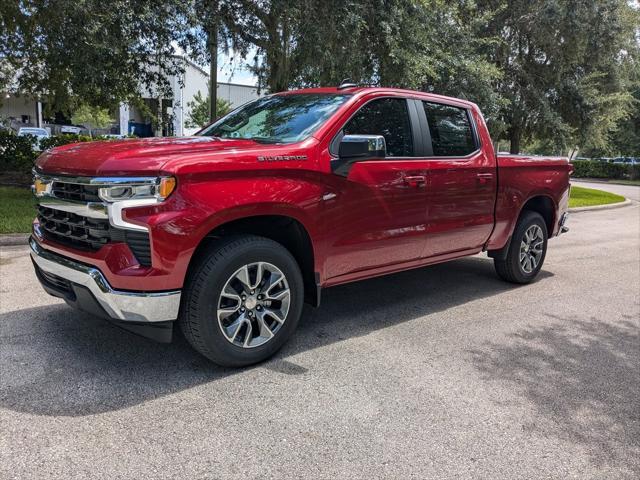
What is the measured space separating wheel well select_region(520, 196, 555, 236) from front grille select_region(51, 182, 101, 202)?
480cm

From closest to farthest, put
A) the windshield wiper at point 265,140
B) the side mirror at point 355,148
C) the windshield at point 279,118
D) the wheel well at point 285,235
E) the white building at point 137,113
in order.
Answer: the wheel well at point 285,235
the side mirror at point 355,148
the windshield wiper at point 265,140
the windshield at point 279,118
the white building at point 137,113

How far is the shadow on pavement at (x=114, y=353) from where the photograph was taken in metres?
3.23

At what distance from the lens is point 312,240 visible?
3904 mm

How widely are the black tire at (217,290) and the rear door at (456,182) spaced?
69.1 inches

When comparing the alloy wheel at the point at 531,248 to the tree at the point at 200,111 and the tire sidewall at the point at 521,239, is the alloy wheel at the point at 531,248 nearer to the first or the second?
the tire sidewall at the point at 521,239

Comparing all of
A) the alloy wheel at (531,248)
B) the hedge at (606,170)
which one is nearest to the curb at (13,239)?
the alloy wheel at (531,248)

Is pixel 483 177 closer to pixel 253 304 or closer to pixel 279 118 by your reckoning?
pixel 279 118

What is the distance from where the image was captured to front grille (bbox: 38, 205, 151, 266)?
316 cm

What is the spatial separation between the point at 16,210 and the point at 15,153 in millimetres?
5273

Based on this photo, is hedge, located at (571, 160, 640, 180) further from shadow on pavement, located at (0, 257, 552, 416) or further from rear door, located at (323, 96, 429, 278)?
rear door, located at (323, 96, 429, 278)

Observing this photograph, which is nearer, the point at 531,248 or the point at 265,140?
the point at 265,140

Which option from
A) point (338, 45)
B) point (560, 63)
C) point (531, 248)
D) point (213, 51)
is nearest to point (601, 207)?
point (560, 63)

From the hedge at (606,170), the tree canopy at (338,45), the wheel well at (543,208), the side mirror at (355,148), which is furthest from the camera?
the hedge at (606,170)

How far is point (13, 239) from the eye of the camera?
7.55 meters
